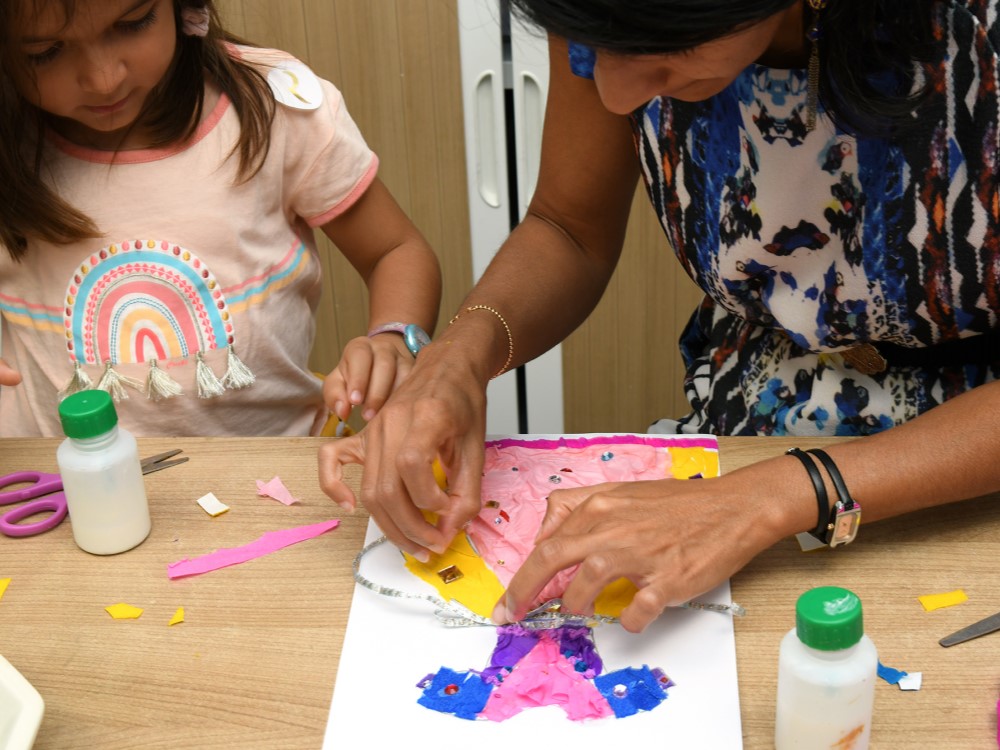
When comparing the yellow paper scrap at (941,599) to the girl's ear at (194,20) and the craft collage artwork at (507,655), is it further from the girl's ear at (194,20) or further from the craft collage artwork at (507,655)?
the girl's ear at (194,20)

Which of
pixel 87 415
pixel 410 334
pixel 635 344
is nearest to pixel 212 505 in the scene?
pixel 87 415

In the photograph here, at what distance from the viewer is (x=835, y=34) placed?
0.88 meters

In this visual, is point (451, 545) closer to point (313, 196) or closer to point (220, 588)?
point (220, 588)

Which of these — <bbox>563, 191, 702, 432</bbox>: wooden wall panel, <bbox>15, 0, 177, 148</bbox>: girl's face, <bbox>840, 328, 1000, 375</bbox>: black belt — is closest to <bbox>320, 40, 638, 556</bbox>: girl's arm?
<bbox>840, 328, 1000, 375</bbox>: black belt

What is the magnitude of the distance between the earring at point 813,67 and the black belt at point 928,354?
241mm

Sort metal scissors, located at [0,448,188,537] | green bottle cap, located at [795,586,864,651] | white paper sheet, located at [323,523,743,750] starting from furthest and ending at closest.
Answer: metal scissors, located at [0,448,188,537] → white paper sheet, located at [323,523,743,750] → green bottle cap, located at [795,586,864,651]

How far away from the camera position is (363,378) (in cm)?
109

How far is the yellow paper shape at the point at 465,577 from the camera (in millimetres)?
885

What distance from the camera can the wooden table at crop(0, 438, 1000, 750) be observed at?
0.77 metres

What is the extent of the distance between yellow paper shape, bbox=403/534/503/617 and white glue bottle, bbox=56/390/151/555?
246mm

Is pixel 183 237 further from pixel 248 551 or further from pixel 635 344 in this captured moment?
pixel 635 344

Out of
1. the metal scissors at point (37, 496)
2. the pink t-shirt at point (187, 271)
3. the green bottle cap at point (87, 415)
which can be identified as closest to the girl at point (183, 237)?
the pink t-shirt at point (187, 271)

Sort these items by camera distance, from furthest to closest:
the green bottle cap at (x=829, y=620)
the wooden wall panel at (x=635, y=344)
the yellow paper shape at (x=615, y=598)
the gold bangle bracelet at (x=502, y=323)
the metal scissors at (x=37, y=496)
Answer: the wooden wall panel at (x=635, y=344), the gold bangle bracelet at (x=502, y=323), the metal scissors at (x=37, y=496), the yellow paper shape at (x=615, y=598), the green bottle cap at (x=829, y=620)

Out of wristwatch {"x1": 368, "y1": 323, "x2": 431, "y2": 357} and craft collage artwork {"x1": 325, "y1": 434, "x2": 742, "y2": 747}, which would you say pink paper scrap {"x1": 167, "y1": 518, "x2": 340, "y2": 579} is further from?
wristwatch {"x1": 368, "y1": 323, "x2": 431, "y2": 357}
